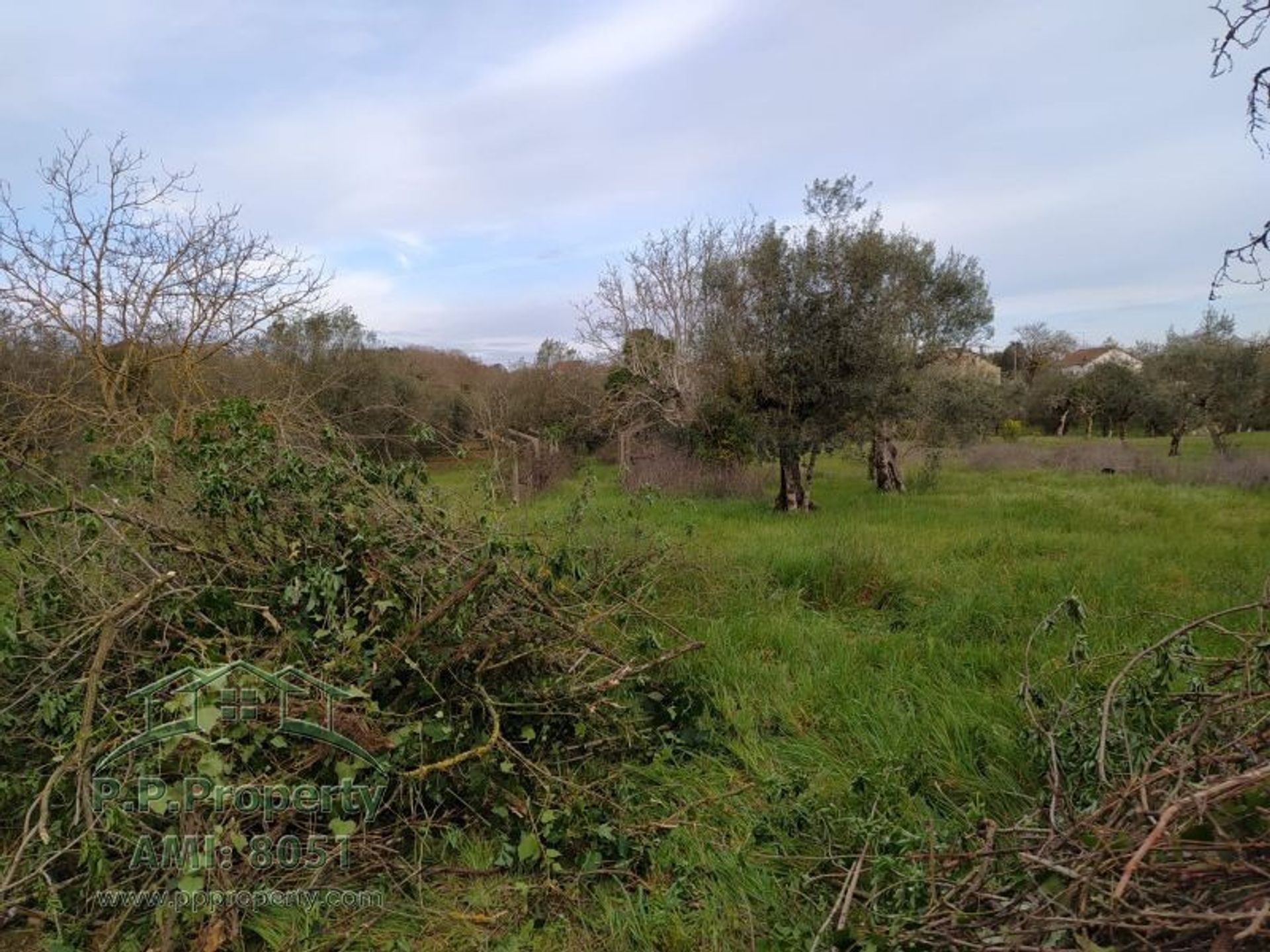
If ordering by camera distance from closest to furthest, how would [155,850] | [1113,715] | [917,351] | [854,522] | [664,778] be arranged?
1. [155,850]
2. [1113,715]
3. [664,778]
4. [854,522]
5. [917,351]

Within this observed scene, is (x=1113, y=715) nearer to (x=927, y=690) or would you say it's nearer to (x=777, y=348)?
(x=927, y=690)

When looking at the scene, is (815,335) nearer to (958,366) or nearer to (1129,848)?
(958,366)

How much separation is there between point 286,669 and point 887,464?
13.6 meters

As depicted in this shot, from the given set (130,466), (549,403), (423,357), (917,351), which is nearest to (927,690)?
(130,466)

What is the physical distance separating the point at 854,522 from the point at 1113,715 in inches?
254

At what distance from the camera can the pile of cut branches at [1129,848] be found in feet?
4.53

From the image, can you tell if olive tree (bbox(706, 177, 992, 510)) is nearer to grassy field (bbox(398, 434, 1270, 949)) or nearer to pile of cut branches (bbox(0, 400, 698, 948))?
grassy field (bbox(398, 434, 1270, 949))

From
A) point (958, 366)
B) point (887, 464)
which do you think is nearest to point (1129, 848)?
point (887, 464)

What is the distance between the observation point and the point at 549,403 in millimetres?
20406

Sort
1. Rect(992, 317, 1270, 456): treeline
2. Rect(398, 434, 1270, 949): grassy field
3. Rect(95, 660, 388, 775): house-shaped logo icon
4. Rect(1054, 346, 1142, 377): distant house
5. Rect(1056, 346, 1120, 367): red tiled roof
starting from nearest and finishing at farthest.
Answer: Rect(398, 434, 1270, 949): grassy field
Rect(95, 660, 388, 775): house-shaped logo icon
Rect(992, 317, 1270, 456): treeline
Rect(1054, 346, 1142, 377): distant house
Rect(1056, 346, 1120, 367): red tiled roof

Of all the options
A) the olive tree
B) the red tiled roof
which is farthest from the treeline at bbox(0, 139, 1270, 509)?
the red tiled roof

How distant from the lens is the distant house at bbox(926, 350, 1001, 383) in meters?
14.5

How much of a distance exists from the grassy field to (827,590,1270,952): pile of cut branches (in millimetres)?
203

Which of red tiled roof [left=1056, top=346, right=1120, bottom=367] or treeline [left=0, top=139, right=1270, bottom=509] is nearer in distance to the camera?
treeline [left=0, top=139, right=1270, bottom=509]
